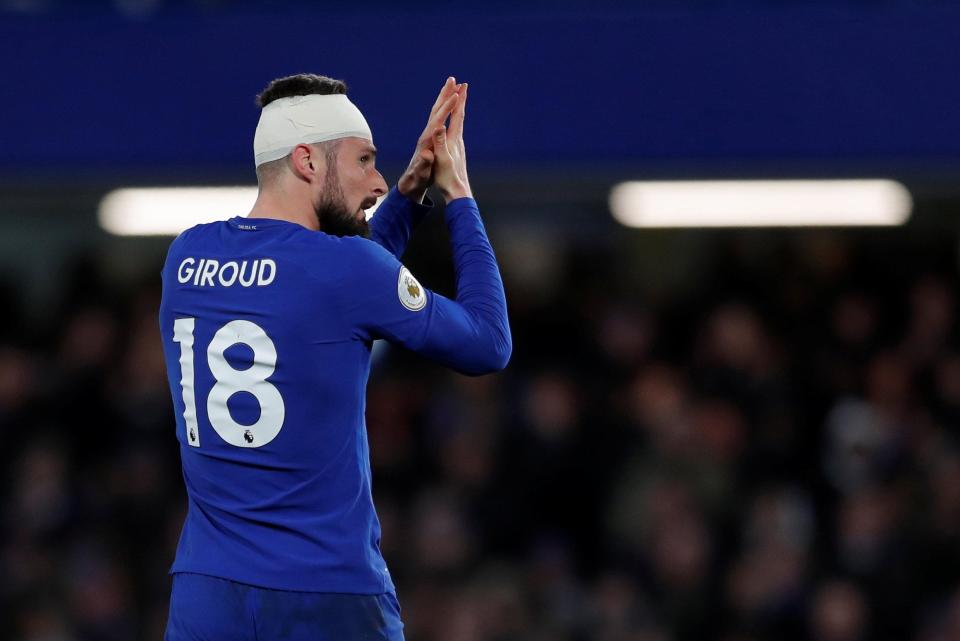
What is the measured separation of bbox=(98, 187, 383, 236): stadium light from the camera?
24.9ft

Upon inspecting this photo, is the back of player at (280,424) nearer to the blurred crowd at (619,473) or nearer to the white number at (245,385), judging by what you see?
the white number at (245,385)

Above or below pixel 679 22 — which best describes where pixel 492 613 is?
below

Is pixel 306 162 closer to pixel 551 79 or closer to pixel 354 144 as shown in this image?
pixel 354 144

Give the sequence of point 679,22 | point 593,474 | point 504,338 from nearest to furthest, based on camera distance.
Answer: point 504,338
point 679,22
point 593,474

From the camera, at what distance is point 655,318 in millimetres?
8258

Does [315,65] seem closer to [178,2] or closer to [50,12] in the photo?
[178,2]

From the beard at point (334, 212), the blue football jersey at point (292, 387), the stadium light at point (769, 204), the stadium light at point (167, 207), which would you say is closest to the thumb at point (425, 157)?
the beard at point (334, 212)

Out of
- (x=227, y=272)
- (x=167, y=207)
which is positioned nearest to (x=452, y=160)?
(x=227, y=272)

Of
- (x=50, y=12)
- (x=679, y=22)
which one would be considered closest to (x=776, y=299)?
(x=679, y=22)

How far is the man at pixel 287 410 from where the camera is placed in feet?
9.30

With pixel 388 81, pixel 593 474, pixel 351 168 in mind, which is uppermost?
pixel 388 81

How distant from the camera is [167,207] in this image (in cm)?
870

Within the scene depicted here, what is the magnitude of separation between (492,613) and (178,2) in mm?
3063

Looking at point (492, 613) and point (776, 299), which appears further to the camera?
point (776, 299)
